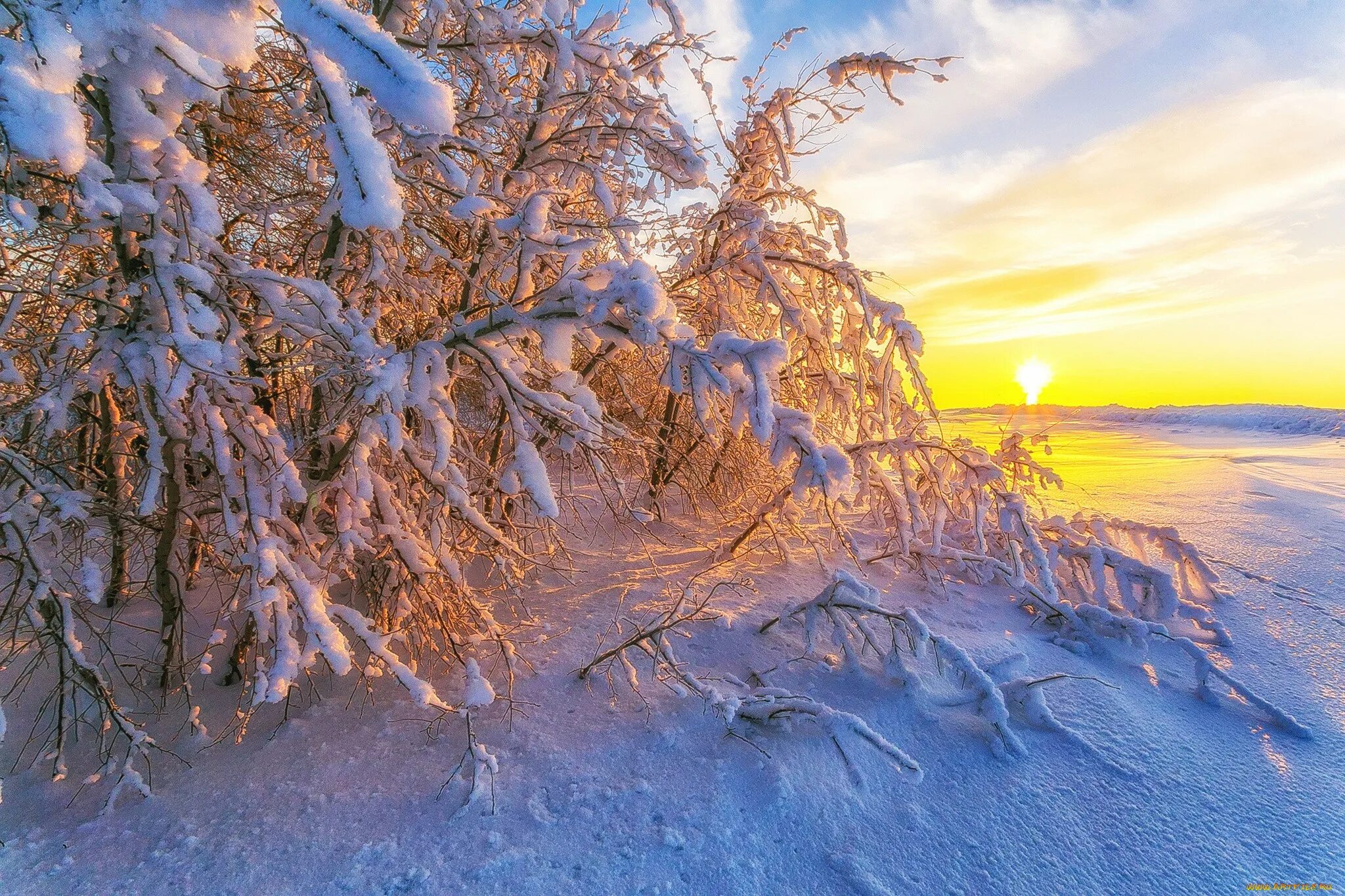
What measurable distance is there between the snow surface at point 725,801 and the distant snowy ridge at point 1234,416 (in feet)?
46.4

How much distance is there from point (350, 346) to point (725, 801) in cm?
171

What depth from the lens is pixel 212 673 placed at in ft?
7.48

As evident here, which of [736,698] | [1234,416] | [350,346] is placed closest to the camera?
[350,346]

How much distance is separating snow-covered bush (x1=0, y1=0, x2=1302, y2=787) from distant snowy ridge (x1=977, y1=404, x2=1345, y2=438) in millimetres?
13410

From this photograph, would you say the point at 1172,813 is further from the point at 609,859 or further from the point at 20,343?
the point at 20,343

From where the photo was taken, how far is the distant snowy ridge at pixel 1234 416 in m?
16.1

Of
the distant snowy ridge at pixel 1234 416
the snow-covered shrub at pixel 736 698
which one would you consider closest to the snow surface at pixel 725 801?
the snow-covered shrub at pixel 736 698

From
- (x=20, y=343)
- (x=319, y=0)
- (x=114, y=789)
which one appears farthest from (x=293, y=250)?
(x=319, y=0)

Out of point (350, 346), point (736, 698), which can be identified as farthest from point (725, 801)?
point (350, 346)

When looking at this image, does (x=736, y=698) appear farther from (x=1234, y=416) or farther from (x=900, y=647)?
(x=1234, y=416)

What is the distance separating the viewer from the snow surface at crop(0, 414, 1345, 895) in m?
1.54

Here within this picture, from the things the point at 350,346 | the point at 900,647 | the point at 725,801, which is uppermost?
the point at 350,346

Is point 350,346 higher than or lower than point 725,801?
higher

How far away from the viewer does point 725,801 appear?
178 centimetres
